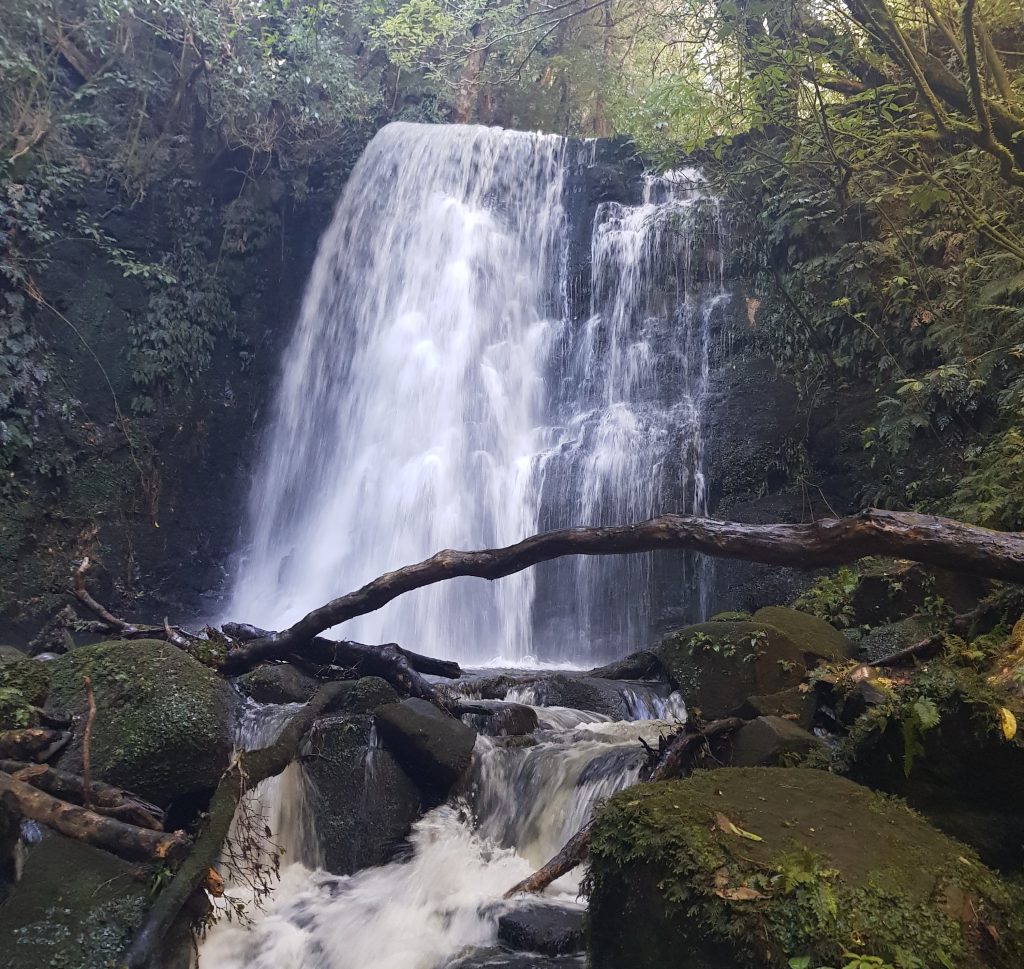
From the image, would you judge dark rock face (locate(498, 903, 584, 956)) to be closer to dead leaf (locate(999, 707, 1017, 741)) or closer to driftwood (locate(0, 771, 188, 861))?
driftwood (locate(0, 771, 188, 861))

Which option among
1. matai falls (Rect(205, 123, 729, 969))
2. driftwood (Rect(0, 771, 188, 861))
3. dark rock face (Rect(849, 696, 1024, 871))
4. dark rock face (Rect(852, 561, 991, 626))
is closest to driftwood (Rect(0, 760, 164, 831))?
driftwood (Rect(0, 771, 188, 861))

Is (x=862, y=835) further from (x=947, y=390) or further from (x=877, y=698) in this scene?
(x=947, y=390)

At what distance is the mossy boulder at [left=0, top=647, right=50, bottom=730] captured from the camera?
4590 millimetres

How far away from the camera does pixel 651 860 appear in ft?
9.25

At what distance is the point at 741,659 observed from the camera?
20.9 ft

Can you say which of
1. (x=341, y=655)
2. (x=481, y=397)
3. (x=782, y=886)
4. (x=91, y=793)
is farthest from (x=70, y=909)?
(x=481, y=397)

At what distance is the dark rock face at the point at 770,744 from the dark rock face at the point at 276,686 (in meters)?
3.85

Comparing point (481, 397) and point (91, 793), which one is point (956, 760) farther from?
point (481, 397)

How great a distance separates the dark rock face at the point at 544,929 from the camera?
13.6ft

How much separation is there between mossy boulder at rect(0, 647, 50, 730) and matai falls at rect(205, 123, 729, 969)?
3.74 m

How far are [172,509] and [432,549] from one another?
5384 mm

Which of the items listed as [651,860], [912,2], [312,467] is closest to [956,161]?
[912,2]

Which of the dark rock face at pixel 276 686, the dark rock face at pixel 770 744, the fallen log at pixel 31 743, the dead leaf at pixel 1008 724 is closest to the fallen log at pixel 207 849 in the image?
the fallen log at pixel 31 743

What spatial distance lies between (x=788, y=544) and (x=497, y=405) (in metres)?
10.9
